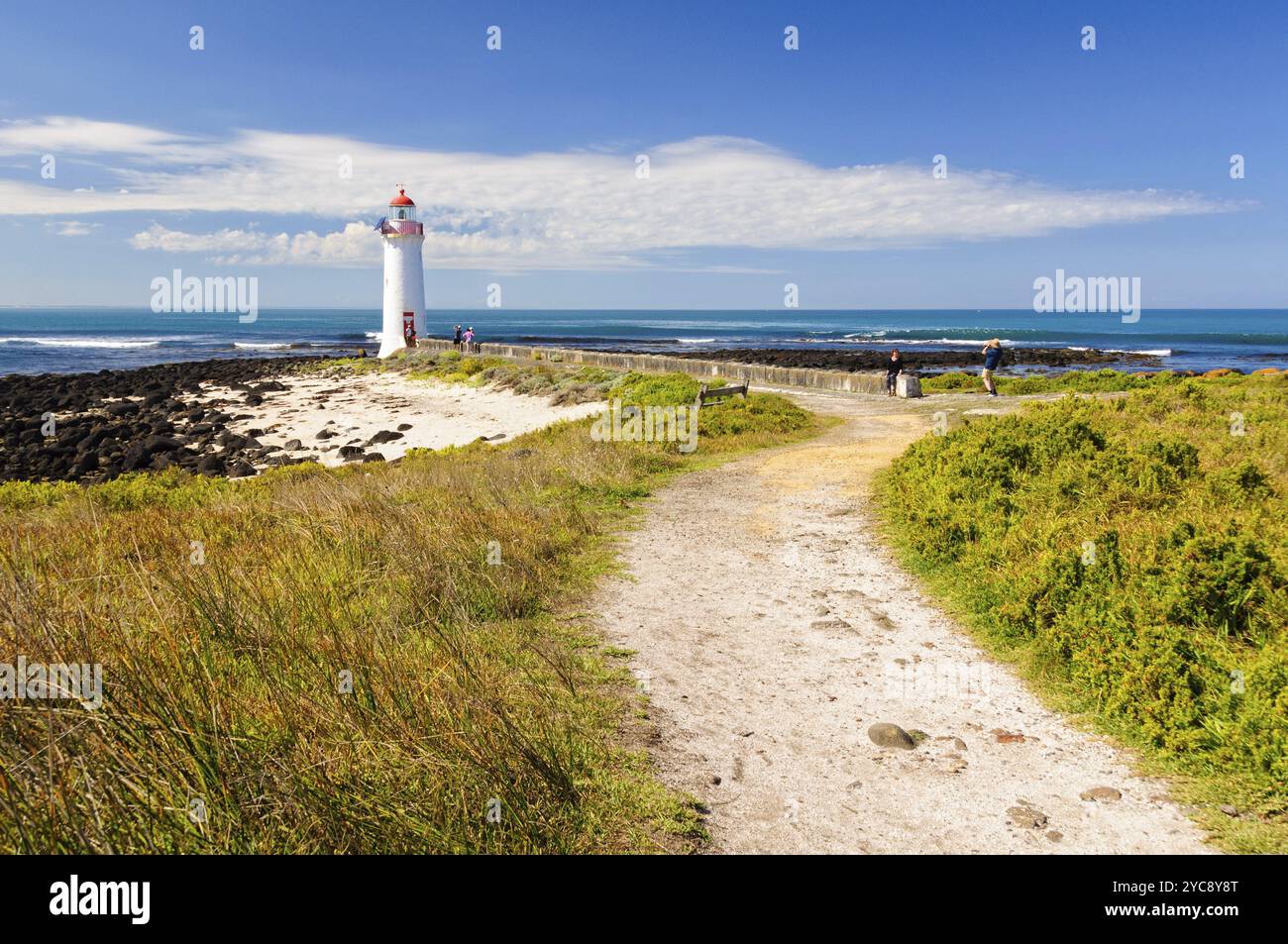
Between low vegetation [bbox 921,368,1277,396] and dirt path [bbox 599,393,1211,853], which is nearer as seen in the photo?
dirt path [bbox 599,393,1211,853]

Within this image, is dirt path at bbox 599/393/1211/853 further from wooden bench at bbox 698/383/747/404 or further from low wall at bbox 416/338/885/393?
low wall at bbox 416/338/885/393

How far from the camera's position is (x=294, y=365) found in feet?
159

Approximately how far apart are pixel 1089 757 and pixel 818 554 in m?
4.46

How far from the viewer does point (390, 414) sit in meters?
29.4

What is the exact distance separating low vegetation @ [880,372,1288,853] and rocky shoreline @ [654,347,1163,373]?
37341mm

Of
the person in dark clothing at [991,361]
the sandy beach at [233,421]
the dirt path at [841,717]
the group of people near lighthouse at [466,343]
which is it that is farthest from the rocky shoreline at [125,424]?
the person in dark clothing at [991,361]

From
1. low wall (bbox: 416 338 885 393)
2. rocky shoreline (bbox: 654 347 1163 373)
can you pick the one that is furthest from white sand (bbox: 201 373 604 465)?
rocky shoreline (bbox: 654 347 1163 373)

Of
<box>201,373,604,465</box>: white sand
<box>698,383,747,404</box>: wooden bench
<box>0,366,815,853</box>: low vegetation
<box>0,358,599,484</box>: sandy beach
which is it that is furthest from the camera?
<box>201,373,604,465</box>: white sand

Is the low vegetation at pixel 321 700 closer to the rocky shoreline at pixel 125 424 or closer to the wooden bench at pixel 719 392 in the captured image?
the wooden bench at pixel 719 392

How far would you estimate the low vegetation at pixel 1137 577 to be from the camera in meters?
4.36

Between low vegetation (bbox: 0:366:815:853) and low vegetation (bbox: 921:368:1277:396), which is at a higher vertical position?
low vegetation (bbox: 921:368:1277:396)

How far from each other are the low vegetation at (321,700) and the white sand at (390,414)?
15561 mm

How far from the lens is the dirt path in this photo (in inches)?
154

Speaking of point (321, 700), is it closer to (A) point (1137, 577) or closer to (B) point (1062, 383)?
(A) point (1137, 577)
